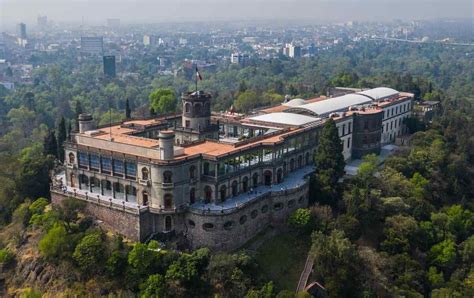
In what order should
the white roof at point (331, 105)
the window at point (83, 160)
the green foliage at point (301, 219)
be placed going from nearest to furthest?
1. the green foliage at point (301, 219)
2. the window at point (83, 160)
3. the white roof at point (331, 105)

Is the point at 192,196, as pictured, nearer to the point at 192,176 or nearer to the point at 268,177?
the point at 192,176

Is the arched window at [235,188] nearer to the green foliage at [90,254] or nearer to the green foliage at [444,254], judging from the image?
the green foliage at [90,254]

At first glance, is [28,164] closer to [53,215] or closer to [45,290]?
[53,215]

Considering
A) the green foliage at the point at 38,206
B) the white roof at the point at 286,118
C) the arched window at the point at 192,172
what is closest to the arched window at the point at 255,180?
the arched window at the point at 192,172

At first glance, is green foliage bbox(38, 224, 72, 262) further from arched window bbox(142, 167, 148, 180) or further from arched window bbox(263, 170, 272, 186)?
arched window bbox(263, 170, 272, 186)

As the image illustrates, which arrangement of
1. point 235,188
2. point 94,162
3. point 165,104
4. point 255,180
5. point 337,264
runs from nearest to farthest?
point 337,264 < point 235,188 < point 94,162 < point 255,180 < point 165,104

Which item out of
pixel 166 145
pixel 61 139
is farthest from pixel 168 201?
pixel 61 139
